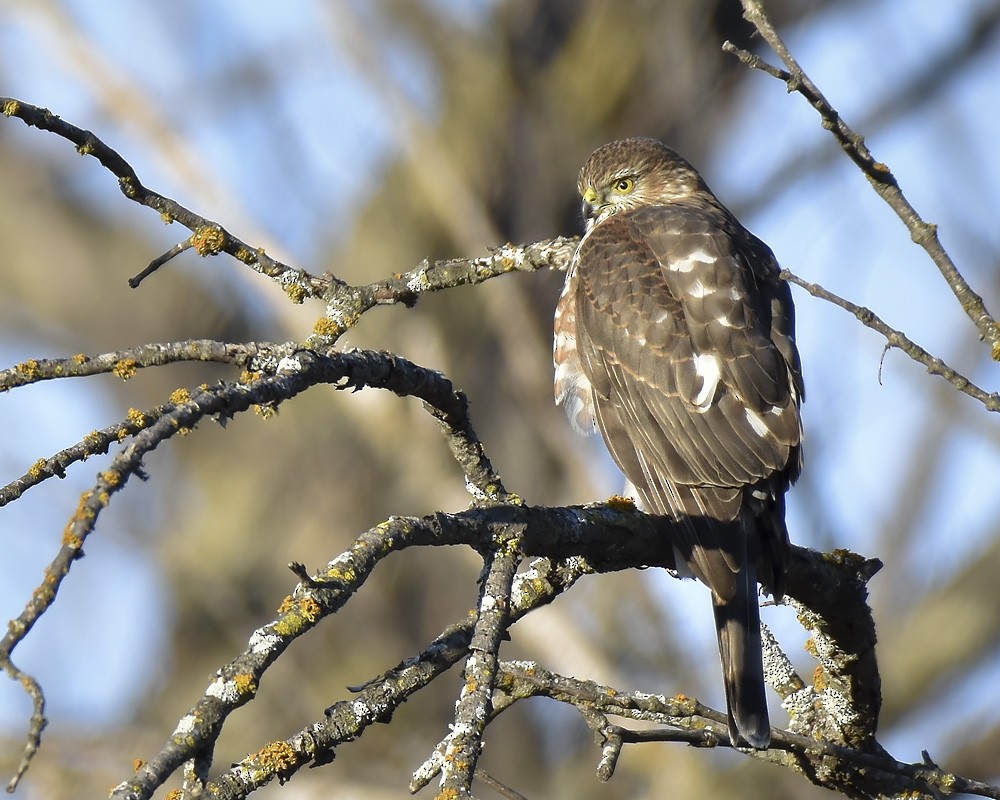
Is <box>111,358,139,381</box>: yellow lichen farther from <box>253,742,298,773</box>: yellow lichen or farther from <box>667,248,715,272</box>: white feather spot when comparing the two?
<box>667,248,715,272</box>: white feather spot

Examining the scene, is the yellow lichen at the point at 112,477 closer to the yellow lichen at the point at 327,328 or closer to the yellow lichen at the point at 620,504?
the yellow lichen at the point at 327,328

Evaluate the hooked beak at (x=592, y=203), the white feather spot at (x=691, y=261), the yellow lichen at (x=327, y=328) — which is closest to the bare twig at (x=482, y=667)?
the yellow lichen at (x=327, y=328)

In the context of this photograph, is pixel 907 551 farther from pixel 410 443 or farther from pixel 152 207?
pixel 152 207

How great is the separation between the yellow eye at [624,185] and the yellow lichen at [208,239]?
2833mm

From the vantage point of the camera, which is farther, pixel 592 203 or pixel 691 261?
pixel 592 203

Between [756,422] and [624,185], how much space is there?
5.80 ft

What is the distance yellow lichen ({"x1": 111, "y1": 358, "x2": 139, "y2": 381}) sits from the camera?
224 cm

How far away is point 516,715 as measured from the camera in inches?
324

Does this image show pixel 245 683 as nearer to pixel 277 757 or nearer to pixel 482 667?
pixel 277 757

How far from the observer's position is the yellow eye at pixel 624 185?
5.24 meters

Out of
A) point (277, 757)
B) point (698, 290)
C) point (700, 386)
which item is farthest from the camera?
point (698, 290)

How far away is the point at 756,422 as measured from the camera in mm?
3787

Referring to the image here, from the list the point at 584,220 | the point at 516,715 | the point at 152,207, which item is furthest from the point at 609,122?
the point at 152,207

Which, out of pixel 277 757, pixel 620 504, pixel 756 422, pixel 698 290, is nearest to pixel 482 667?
pixel 277 757
